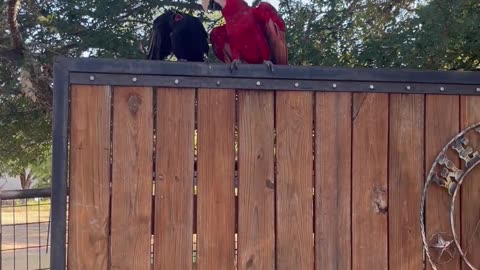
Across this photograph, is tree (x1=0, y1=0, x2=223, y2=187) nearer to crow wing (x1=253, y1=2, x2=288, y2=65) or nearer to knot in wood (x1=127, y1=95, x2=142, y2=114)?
crow wing (x1=253, y1=2, x2=288, y2=65)

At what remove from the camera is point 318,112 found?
242 centimetres

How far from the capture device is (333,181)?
241 centimetres

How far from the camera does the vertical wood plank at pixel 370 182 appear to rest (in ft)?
7.93

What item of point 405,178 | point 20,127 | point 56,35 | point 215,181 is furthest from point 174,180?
point 20,127

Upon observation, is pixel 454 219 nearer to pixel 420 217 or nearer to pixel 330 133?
pixel 420 217

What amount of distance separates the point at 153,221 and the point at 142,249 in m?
0.12

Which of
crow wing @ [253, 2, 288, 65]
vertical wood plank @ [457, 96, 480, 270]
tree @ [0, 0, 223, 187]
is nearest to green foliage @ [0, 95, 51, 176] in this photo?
tree @ [0, 0, 223, 187]

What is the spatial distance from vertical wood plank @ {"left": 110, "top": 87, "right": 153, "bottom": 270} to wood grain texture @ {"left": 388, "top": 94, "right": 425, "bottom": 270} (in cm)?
103

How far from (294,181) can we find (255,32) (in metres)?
1.13

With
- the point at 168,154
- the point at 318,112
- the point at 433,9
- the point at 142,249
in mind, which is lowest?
the point at 142,249

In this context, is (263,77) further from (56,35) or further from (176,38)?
(56,35)

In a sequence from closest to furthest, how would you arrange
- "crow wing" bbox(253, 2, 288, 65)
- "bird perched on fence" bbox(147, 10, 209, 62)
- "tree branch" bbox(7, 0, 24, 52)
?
"crow wing" bbox(253, 2, 288, 65), "bird perched on fence" bbox(147, 10, 209, 62), "tree branch" bbox(7, 0, 24, 52)

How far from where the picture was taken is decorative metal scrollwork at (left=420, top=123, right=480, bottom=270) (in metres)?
2.45

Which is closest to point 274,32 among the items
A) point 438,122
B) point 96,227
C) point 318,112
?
point 318,112
